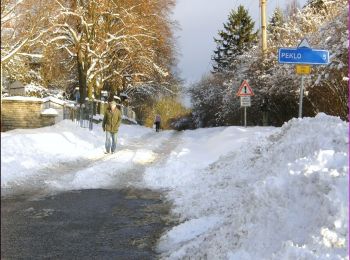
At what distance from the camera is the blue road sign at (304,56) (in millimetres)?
10742

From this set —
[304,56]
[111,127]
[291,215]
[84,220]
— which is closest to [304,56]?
[304,56]

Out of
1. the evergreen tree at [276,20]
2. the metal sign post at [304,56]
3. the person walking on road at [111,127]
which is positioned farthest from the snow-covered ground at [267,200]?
the evergreen tree at [276,20]

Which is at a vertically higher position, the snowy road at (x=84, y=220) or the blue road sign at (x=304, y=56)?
the blue road sign at (x=304, y=56)

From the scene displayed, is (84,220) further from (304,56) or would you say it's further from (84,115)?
(84,115)

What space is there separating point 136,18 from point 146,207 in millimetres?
24284

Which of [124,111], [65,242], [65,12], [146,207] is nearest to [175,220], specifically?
[146,207]

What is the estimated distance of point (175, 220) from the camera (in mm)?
7301

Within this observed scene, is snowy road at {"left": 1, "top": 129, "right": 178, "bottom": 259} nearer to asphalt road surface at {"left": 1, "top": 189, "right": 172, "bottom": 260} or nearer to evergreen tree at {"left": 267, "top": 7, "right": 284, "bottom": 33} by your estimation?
asphalt road surface at {"left": 1, "top": 189, "right": 172, "bottom": 260}

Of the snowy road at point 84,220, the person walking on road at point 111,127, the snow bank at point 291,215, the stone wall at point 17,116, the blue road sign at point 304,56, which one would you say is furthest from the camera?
the person walking on road at point 111,127

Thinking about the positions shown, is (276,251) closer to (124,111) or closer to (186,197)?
(186,197)

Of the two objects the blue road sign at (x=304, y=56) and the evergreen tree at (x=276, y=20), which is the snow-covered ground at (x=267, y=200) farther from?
the evergreen tree at (x=276, y=20)

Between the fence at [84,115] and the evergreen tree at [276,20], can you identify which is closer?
the fence at [84,115]

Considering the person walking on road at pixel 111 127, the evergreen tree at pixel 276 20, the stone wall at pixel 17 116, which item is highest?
the evergreen tree at pixel 276 20

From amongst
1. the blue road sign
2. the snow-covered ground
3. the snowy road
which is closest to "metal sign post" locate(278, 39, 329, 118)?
the blue road sign
